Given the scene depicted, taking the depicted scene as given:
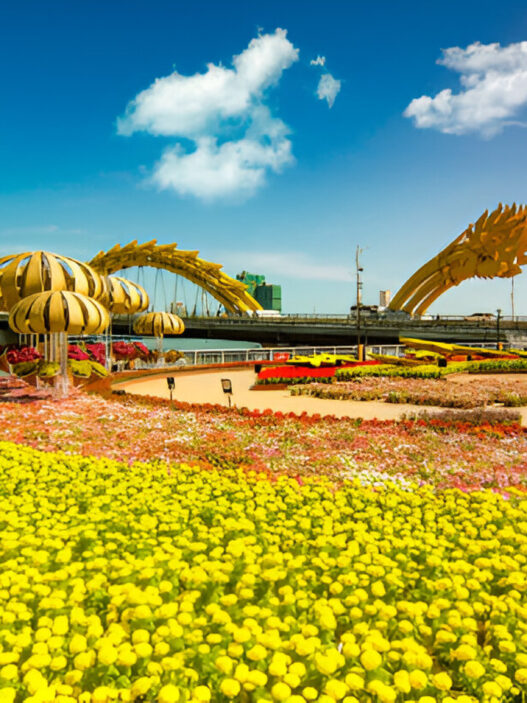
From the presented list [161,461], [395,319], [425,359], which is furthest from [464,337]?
[161,461]

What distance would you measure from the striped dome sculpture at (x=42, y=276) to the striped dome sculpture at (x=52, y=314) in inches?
113

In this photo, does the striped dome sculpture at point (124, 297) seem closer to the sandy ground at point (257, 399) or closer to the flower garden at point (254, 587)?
the sandy ground at point (257, 399)

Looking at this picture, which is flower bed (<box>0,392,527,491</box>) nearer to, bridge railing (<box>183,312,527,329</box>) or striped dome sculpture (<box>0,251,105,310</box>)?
striped dome sculpture (<box>0,251,105,310</box>)

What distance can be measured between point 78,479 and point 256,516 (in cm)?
290

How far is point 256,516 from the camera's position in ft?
16.7

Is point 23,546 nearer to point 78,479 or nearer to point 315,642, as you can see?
point 78,479

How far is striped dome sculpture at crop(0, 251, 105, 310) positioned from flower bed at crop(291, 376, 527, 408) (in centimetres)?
881

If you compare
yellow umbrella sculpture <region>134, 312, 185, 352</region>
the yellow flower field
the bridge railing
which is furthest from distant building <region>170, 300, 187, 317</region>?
the yellow flower field

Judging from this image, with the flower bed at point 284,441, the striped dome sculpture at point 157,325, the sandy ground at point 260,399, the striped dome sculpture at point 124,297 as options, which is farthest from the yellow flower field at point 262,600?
the striped dome sculpture at point 157,325

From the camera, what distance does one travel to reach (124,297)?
24.1m

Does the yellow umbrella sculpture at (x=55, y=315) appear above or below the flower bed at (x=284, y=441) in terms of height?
above

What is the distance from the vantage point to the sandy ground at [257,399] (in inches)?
579

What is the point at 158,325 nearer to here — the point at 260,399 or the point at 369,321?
the point at 260,399

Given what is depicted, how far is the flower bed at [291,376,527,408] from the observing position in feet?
52.3
